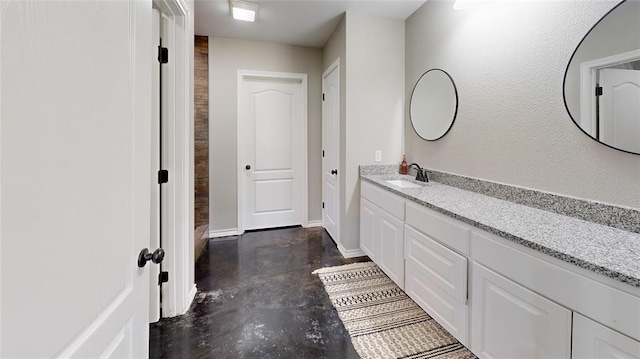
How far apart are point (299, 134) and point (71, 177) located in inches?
135

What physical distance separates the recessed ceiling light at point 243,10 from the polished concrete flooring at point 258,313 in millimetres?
2490

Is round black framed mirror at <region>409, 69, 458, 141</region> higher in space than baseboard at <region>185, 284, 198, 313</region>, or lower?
higher

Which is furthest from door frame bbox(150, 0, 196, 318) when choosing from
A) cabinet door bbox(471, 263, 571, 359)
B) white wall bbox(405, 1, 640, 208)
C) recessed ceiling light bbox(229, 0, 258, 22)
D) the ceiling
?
white wall bbox(405, 1, 640, 208)

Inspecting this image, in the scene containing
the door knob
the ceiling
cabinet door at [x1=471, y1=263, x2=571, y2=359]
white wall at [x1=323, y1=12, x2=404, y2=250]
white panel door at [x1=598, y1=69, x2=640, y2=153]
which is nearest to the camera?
the door knob

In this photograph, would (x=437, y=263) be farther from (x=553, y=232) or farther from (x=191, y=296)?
(x=191, y=296)

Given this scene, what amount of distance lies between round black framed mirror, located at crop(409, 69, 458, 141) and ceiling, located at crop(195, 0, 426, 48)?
77cm

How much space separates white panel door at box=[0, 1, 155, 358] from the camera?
0.43 metres

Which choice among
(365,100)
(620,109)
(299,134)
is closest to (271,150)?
(299,134)

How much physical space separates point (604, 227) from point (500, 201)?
56 centimetres

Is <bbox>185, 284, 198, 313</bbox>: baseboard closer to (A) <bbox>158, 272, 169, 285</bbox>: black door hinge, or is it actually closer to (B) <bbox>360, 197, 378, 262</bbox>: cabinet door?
(A) <bbox>158, 272, 169, 285</bbox>: black door hinge

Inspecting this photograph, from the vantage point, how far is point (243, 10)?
8.93 ft

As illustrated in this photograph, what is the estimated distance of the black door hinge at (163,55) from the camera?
1.82m

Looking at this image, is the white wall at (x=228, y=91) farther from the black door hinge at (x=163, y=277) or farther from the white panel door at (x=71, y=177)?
the white panel door at (x=71, y=177)

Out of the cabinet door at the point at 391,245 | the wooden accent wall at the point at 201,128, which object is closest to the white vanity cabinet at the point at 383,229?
the cabinet door at the point at 391,245
